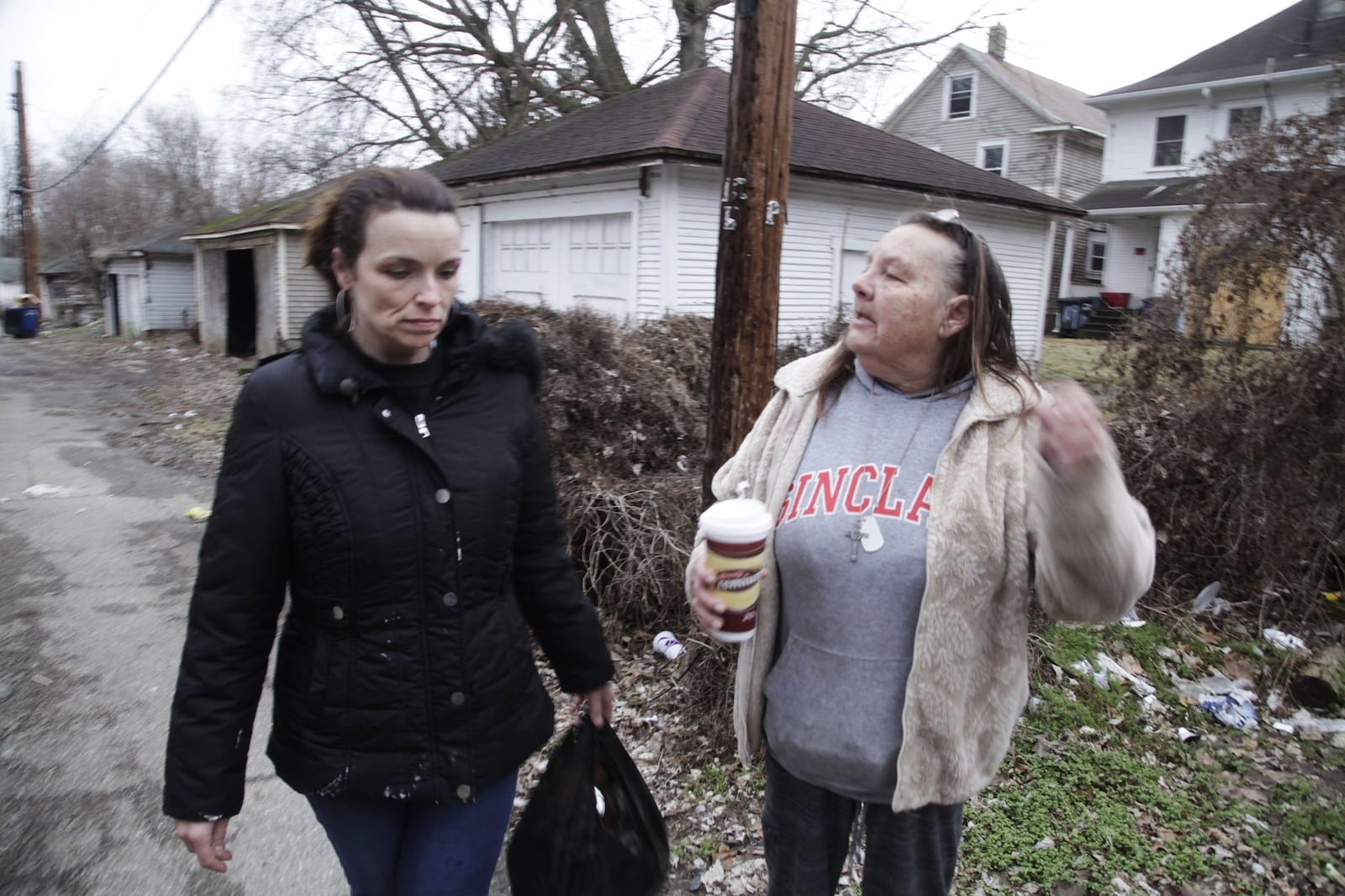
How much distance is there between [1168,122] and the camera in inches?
925

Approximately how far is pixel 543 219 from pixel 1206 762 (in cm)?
1058

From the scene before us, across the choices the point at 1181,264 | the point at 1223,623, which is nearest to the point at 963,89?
the point at 1181,264

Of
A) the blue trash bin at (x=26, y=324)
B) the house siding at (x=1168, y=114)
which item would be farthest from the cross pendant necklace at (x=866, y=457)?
the blue trash bin at (x=26, y=324)

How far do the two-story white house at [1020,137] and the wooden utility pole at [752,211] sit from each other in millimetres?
25492

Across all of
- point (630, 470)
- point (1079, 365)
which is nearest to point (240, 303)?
point (1079, 365)

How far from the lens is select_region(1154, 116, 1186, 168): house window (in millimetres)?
23156

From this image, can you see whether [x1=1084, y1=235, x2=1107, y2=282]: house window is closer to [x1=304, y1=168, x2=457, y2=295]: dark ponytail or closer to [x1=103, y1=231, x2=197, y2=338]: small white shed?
[x1=103, y1=231, x2=197, y2=338]: small white shed

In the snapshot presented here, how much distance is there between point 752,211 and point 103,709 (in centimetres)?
381

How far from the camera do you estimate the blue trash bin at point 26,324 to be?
30.6m

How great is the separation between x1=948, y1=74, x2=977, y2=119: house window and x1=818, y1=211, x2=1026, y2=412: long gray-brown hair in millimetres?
30227

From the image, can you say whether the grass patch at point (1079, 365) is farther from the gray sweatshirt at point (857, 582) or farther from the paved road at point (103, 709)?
the paved road at point (103, 709)

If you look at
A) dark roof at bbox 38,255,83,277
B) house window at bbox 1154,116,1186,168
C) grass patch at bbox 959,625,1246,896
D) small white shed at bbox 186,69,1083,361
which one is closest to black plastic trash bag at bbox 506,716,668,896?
grass patch at bbox 959,625,1246,896

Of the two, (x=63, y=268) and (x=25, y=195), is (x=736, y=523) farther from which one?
(x=63, y=268)

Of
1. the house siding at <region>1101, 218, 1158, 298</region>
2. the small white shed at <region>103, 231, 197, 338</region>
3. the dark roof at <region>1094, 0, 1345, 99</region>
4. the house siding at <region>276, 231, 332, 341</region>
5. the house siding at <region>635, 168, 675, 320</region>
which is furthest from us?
the small white shed at <region>103, 231, 197, 338</region>
